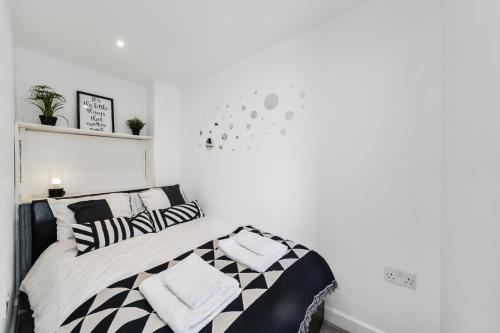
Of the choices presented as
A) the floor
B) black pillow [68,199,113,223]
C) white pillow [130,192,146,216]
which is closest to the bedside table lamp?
black pillow [68,199,113,223]

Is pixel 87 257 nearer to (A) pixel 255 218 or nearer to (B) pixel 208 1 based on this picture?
(A) pixel 255 218

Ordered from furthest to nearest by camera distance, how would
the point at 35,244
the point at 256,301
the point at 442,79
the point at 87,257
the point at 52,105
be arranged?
the point at 52,105
the point at 35,244
the point at 87,257
the point at 442,79
the point at 256,301

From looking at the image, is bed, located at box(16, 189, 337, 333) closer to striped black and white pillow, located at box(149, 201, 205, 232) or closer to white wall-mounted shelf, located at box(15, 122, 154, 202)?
striped black and white pillow, located at box(149, 201, 205, 232)

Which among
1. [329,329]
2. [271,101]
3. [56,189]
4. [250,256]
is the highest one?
[271,101]

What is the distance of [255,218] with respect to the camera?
2.06 metres

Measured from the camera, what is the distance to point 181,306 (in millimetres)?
938

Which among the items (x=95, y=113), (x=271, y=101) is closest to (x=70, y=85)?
(x=95, y=113)

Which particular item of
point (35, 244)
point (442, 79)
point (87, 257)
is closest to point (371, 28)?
point (442, 79)

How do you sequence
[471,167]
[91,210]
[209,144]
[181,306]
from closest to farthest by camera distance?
[471,167], [181,306], [91,210], [209,144]

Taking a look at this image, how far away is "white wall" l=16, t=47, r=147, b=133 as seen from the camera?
1880mm

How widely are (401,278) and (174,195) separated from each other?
233cm

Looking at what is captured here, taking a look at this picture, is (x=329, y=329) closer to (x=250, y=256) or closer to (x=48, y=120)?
(x=250, y=256)

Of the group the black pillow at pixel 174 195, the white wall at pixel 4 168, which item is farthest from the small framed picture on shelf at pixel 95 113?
the white wall at pixel 4 168

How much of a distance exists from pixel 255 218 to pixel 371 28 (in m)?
1.83
